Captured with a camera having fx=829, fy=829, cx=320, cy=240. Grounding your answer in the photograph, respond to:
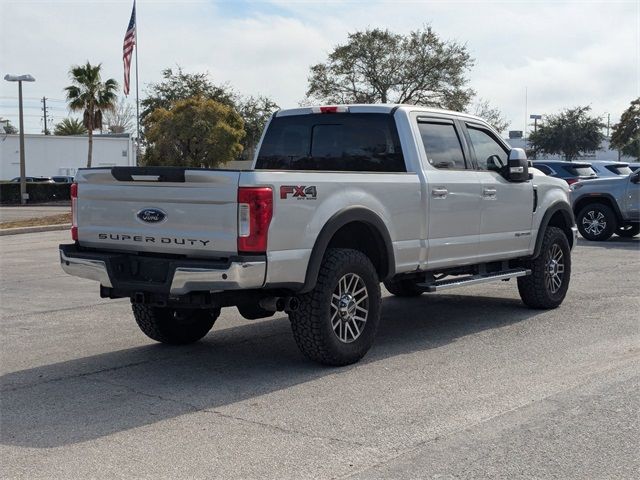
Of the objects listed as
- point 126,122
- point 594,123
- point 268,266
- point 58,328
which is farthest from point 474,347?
point 126,122

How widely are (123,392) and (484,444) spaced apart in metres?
2.66

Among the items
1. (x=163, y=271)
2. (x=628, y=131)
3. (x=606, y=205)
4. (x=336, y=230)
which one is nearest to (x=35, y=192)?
(x=606, y=205)

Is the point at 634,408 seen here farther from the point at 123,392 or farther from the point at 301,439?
the point at 123,392

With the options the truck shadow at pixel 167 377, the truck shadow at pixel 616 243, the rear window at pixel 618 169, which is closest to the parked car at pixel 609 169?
the rear window at pixel 618 169

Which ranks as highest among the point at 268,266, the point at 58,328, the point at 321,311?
the point at 268,266

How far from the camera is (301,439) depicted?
193 inches

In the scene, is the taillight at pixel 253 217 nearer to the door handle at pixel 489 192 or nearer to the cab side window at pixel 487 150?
the door handle at pixel 489 192

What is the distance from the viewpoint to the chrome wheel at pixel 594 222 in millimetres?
18156

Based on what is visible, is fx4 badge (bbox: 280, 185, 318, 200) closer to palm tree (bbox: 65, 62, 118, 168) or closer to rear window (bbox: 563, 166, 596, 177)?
rear window (bbox: 563, 166, 596, 177)

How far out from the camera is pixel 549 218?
30.4 feet

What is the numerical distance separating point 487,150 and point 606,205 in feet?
34.6

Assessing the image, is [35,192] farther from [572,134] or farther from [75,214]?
[572,134]

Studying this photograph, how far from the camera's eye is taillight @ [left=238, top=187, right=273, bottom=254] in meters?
5.80

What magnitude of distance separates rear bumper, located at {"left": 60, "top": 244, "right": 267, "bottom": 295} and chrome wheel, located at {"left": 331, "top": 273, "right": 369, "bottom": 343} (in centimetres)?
84
